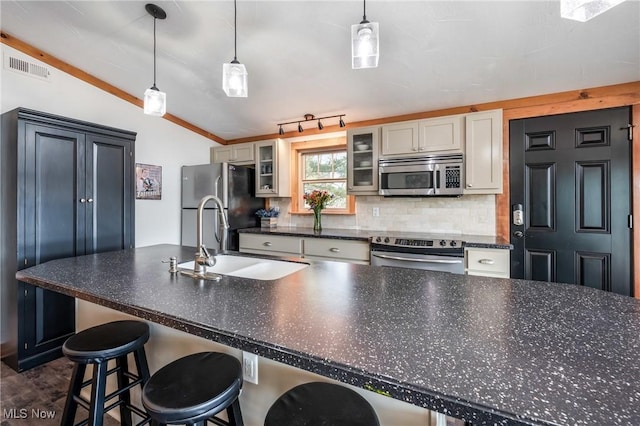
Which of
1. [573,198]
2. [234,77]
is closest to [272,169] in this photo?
[234,77]

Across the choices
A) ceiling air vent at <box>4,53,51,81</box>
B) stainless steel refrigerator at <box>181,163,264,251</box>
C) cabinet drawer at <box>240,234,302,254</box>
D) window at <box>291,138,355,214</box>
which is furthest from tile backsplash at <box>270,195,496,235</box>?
ceiling air vent at <box>4,53,51,81</box>

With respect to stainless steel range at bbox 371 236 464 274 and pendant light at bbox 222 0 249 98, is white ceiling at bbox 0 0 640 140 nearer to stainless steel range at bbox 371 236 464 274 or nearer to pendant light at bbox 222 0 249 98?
pendant light at bbox 222 0 249 98

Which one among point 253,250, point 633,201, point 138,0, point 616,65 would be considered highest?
point 138,0

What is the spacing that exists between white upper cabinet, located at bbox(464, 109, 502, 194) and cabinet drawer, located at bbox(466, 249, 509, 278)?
2.07 feet

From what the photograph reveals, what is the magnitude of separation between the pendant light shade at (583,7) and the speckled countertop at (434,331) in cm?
103

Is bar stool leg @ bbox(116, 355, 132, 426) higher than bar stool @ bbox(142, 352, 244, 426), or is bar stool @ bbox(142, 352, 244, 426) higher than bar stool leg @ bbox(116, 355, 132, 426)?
bar stool @ bbox(142, 352, 244, 426)

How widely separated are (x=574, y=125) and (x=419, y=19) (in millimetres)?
1821

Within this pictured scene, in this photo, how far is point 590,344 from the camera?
0.69m

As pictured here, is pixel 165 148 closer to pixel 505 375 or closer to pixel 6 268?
pixel 6 268

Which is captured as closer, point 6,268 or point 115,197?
point 6,268

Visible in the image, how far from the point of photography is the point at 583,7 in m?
1.00

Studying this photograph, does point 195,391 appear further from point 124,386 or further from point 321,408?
point 124,386

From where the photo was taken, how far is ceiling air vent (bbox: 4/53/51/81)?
247 cm

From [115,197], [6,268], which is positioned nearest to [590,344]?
[115,197]
